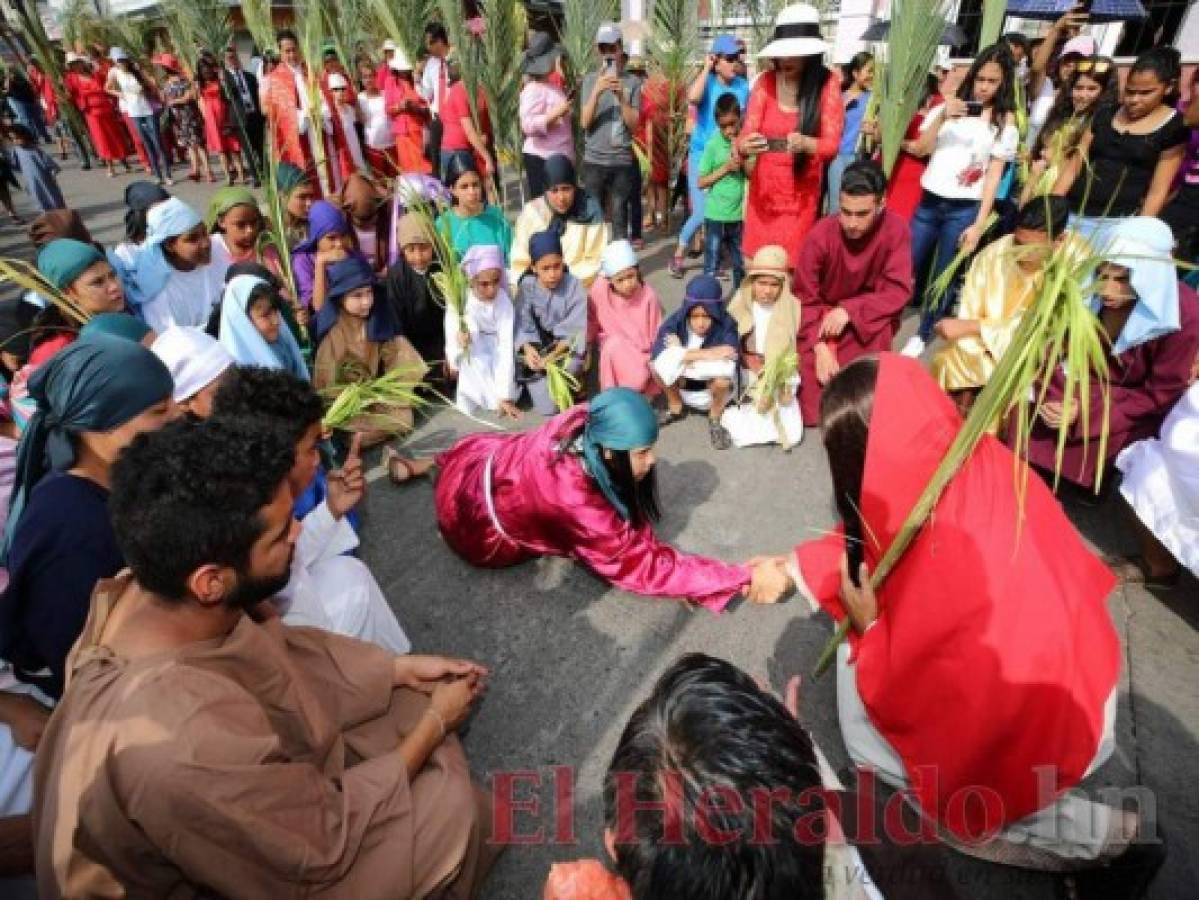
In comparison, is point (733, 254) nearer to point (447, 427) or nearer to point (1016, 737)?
point (447, 427)

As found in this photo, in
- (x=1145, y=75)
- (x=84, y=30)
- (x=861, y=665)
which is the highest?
(x=84, y=30)

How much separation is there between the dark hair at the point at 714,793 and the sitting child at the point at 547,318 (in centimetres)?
343

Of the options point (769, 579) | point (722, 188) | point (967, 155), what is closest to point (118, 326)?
point (769, 579)

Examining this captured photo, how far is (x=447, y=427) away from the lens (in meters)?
4.46

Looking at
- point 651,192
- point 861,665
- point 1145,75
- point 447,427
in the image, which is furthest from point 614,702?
point 651,192

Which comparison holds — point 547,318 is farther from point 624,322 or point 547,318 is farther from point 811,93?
point 811,93

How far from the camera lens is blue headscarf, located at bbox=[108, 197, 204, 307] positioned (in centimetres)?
364

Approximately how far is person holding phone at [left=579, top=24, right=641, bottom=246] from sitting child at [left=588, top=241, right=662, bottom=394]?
2.27 meters

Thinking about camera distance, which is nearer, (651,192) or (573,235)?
(573,235)

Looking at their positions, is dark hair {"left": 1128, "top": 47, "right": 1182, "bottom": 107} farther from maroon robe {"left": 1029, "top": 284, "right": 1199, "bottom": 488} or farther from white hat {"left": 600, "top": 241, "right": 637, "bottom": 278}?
white hat {"left": 600, "top": 241, "right": 637, "bottom": 278}

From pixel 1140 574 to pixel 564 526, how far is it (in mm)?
2570

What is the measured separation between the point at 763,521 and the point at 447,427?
222 cm

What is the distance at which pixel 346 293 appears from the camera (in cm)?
401

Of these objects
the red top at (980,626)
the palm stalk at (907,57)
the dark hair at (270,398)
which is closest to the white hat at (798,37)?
the palm stalk at (907,57)
